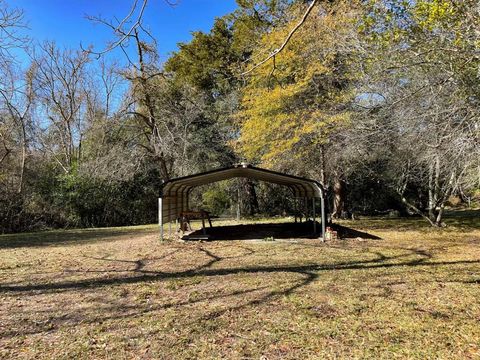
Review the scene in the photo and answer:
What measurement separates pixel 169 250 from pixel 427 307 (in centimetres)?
596

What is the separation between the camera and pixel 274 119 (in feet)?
44.5

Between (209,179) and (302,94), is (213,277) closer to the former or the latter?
(209,179)

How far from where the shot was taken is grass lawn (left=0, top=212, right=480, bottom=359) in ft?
12.0

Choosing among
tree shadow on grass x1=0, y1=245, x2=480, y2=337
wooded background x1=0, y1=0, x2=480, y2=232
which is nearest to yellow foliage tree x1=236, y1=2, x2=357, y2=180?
wooded background x1=0, y1=0, x2=480, y2=232

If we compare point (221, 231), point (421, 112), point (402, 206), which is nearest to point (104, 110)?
point (221, 231)

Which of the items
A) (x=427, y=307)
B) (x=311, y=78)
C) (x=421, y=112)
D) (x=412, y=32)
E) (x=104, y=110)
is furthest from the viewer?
(x=104, y=110)

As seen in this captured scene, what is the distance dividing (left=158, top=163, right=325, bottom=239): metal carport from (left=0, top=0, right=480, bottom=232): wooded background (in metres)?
0.88

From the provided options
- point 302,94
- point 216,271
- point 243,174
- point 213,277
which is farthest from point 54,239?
point 302,94

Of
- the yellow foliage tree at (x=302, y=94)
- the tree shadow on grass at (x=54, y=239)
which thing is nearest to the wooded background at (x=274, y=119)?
the yellow foliage tree at (x=302, y=94)

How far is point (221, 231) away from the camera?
1345 cm

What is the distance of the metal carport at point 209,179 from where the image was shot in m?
10.4

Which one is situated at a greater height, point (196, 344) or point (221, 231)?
point (221, 231)

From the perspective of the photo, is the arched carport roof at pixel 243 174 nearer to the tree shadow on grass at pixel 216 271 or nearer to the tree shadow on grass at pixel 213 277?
the tree shadow on grass at pixel 213 277

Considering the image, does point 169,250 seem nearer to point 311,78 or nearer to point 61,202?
point 311,78
